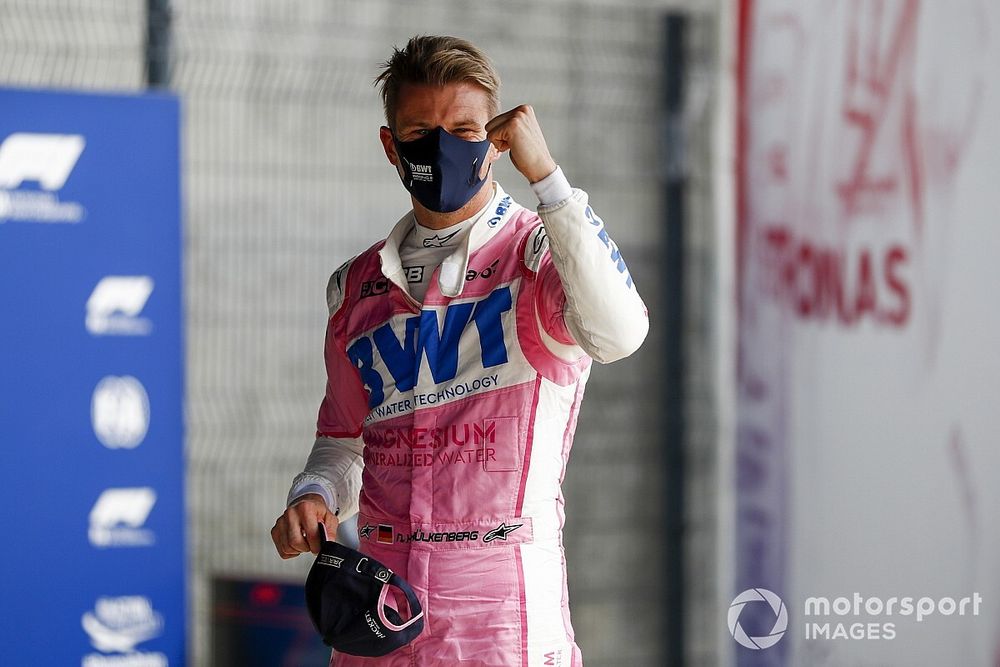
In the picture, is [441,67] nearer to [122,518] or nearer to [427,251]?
[427,251]

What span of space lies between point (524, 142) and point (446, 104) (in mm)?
298

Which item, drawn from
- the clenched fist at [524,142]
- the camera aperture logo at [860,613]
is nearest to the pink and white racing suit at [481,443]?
the clenched fist at [524,142]

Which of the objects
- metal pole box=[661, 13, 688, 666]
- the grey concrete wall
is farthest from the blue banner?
metal pole box=[661, 13, 688, 666]

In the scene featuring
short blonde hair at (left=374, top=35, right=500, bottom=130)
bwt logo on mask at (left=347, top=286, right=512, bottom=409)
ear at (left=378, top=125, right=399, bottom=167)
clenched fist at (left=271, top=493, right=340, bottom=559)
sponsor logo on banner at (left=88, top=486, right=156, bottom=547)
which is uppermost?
short blonde hair at (left=374, top=35, right=500, bottom=130)

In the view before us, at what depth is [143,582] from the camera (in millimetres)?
3746

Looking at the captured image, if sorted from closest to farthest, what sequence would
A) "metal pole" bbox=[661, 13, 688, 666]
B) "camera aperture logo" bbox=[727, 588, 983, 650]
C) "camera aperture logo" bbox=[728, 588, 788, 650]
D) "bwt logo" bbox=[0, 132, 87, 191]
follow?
"bwt logo" bbox=[0, 132, 87, 191] → "camera aperture logo" bbox=[727, 588, 983, 650] → "camera aperture logo" bbox=[728, 588, 788, 650] → "metal pole" bbox=[661, 13, 688, 666]

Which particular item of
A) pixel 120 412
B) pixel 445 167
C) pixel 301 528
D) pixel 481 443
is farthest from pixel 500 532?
pixel 120 412

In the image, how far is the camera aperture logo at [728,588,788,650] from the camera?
14.3ft

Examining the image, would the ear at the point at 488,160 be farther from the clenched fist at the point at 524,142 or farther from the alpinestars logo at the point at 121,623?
the alpinestars logo at the point at 121,623

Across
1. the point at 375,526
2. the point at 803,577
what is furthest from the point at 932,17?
the point at 375,526

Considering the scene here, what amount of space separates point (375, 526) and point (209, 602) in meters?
2.27

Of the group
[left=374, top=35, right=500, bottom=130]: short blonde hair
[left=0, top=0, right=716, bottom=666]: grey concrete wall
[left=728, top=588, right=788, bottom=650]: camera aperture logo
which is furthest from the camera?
[left=0, top=0, right=716, bottom=666]: grey concrete wall

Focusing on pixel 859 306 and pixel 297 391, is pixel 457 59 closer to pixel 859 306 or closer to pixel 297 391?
pixel 859 306

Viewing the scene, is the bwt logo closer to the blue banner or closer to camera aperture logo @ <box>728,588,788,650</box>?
the blue banner
